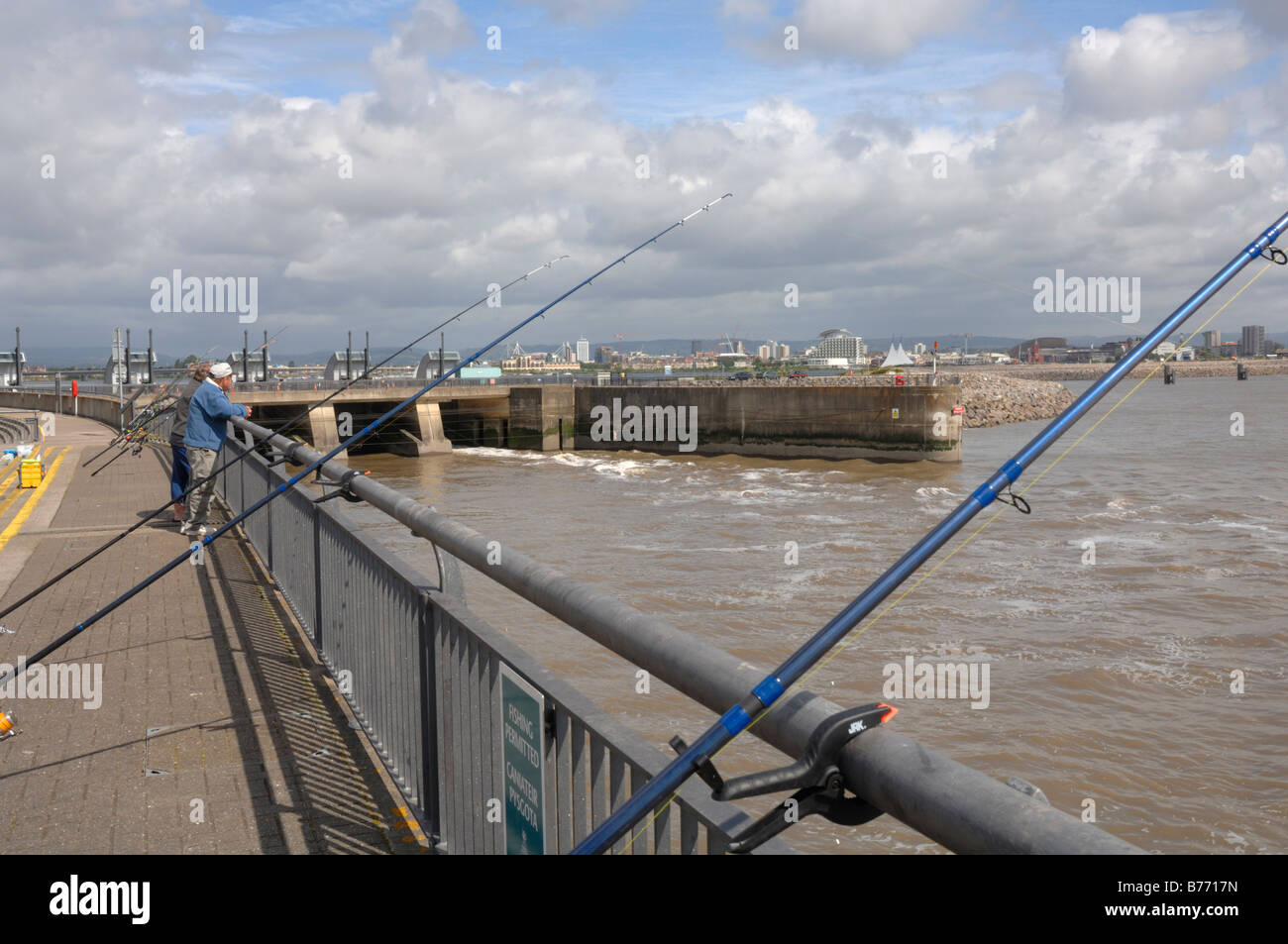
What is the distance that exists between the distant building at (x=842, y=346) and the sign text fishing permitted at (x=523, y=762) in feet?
534

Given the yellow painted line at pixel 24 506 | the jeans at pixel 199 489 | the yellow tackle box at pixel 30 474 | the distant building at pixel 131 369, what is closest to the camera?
the jeans at pixel 199 489

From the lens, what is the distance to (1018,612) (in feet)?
47.0

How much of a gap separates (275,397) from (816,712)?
44.4 meters

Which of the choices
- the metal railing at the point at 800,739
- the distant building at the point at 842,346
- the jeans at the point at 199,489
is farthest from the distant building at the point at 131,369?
the distant building at the point at 842,346

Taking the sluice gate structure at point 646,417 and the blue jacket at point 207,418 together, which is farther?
the sluice gate structure at point 646,417

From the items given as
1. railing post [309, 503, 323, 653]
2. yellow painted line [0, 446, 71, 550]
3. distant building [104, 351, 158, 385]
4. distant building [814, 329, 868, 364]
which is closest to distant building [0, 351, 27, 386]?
distant building [104, 351, 158, 385]

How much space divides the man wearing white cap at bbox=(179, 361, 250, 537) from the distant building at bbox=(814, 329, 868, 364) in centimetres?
15573

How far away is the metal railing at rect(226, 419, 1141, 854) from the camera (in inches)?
55.5

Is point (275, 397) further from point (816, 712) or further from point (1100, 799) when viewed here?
point (816, 712)

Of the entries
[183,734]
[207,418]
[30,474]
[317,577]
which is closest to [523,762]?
[183,734]

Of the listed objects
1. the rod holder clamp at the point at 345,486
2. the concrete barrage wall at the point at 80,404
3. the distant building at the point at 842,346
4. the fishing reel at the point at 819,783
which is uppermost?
the distant building at the point at 842,346

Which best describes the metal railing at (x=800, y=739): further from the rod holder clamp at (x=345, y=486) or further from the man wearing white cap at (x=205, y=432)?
the man wearing white cap at (x=205, y=432)

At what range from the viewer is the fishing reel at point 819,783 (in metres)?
1.68
